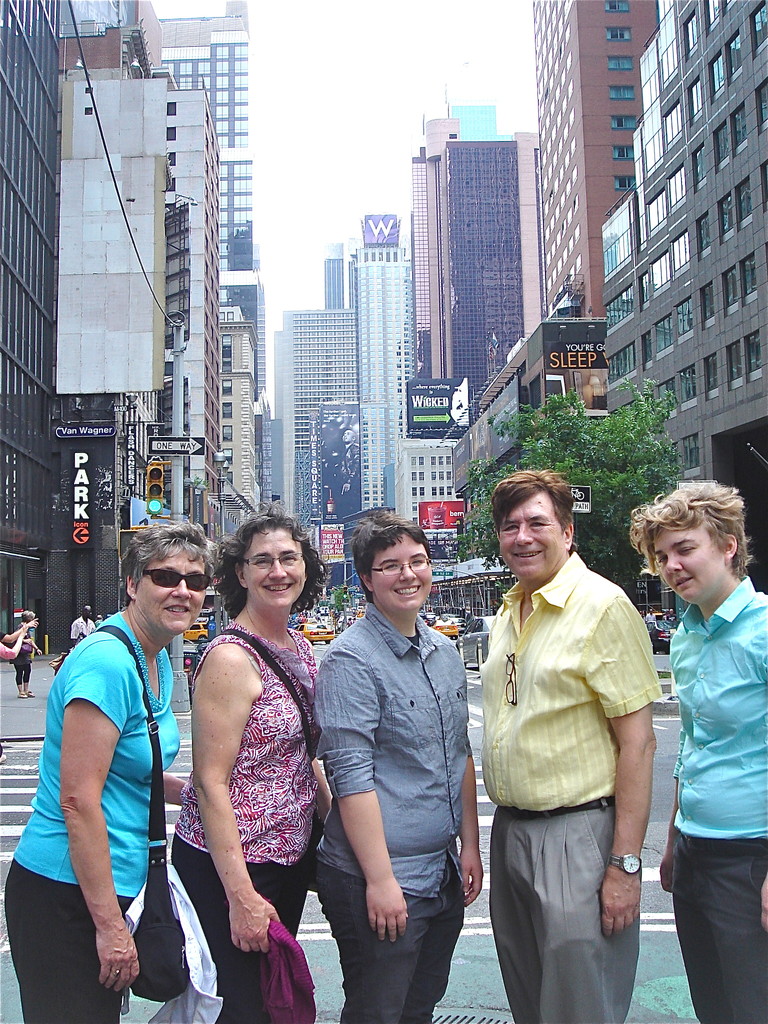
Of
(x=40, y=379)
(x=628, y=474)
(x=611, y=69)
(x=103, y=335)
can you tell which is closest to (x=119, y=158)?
(x=103, y=335)

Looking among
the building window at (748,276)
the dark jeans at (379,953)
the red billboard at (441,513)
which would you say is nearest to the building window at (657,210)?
the building window at (748,276)

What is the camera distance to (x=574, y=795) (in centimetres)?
317

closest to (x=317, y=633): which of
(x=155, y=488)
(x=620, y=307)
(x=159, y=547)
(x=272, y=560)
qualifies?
(x=620, y=307)

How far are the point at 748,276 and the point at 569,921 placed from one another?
4558cm

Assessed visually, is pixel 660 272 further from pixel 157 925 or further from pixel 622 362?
pixel 157 925

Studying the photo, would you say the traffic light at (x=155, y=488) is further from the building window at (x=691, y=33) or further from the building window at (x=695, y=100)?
the building window at (x=691, y=33)

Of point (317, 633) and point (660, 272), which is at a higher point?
point (660, 272)

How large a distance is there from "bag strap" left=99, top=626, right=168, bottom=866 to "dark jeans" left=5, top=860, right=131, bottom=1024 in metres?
0.28

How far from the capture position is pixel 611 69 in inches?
3681

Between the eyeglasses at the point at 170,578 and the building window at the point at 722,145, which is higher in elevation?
the building window at the point at 722,145

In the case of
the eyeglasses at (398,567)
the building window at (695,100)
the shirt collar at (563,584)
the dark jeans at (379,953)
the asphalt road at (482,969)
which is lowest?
the asphalt road at (482,969)

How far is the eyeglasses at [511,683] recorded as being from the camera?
335cm

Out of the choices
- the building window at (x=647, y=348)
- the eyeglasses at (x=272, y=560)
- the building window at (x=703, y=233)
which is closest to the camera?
the eyeglasses at (x=272, y=560)

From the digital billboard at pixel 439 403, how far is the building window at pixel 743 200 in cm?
11342
